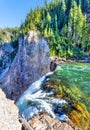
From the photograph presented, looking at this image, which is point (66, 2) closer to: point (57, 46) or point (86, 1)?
point (86, 1)

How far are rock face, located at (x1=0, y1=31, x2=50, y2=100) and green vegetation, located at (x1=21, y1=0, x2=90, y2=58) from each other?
13489 millimetres

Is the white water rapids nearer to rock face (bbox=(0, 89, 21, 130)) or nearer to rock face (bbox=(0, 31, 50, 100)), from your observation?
rock face (bbox=(0, 89, 21, 130))

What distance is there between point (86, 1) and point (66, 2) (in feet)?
41.2

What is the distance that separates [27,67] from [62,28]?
→ 57.4 meters

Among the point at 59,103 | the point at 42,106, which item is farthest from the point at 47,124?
the point at 59,103

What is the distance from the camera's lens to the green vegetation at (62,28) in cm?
11256

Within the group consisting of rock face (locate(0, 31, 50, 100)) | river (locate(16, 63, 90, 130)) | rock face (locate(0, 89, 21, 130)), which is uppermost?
rock face (locate(0, 89, 21, 130))

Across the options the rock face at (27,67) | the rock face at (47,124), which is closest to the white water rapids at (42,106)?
the rock face at (47,124)

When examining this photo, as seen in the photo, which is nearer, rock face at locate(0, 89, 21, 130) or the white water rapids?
rock face at locate(0, 89, 21, 130)

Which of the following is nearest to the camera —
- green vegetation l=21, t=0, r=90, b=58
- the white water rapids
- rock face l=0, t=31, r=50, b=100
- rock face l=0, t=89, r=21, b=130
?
Result: rock face l=0, t=89, r=21, b=130

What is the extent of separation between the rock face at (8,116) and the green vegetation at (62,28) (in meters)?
82.3

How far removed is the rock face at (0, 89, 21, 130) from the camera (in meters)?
16.6

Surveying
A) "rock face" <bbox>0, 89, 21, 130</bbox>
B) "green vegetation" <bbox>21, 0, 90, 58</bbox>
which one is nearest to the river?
"rock face" <bbox>0, 89, 21, 130</bbox>

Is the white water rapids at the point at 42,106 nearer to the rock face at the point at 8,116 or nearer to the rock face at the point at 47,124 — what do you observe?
the rock face at the point at 47,124
